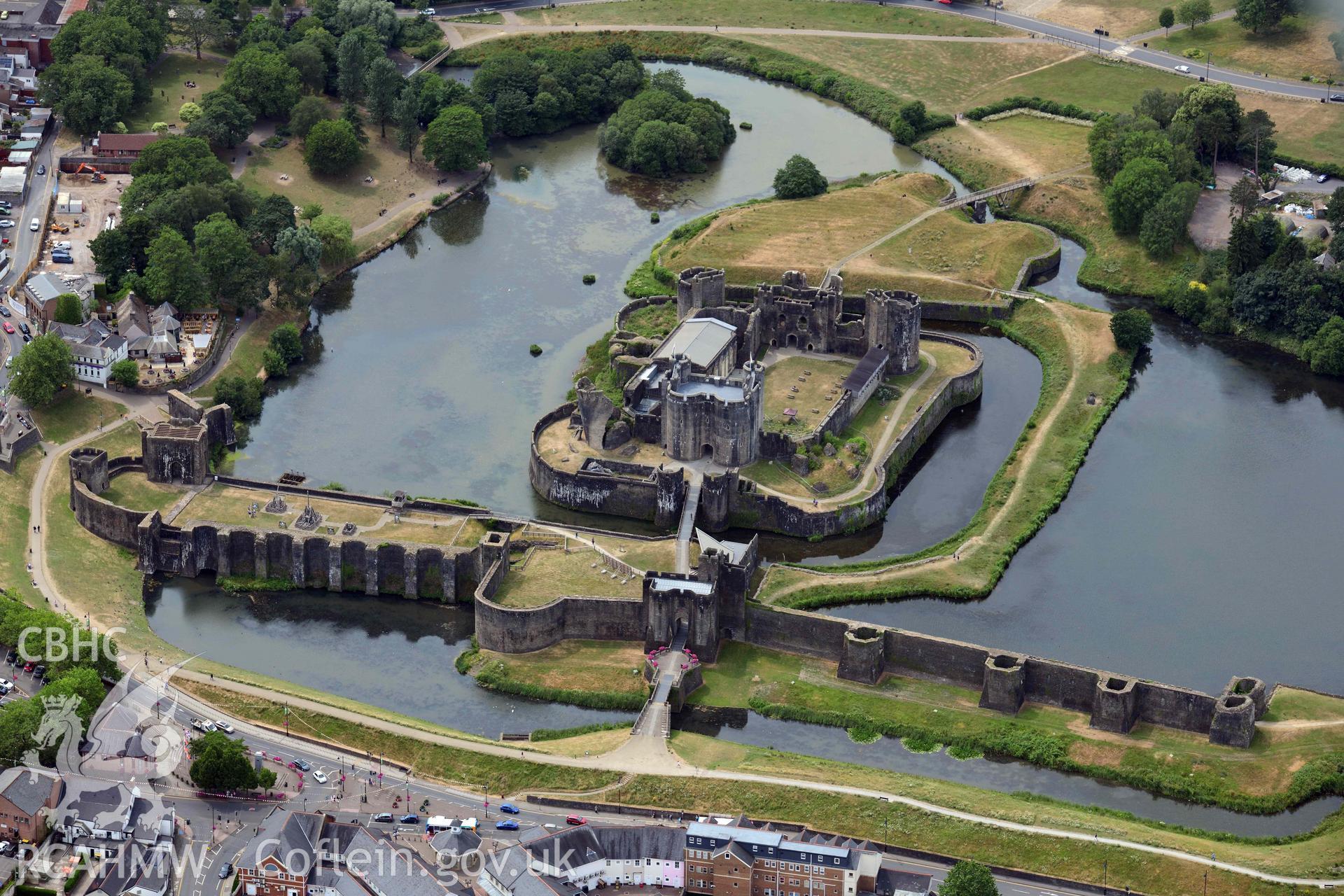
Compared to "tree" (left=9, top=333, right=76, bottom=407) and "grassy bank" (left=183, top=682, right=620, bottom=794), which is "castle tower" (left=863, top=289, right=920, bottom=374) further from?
"tree" (left=9, top=333, right=76, bottom=407)

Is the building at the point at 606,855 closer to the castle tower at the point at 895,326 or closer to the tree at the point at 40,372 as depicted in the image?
the tree at the point at 40,372

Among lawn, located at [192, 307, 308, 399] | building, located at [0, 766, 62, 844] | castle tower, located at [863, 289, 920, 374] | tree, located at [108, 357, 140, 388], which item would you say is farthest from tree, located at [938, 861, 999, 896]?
tree, located at [108, 357, 140, 388]

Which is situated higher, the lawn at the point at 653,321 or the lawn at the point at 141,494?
the lawn at the point at 653,321

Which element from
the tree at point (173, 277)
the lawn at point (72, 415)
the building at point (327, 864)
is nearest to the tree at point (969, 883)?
the building at point (327, 864)

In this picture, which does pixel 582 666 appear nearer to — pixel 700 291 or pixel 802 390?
pixel 802 390

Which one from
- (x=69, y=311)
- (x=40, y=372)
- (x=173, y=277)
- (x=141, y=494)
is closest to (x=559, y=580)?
(x=141, y=494)

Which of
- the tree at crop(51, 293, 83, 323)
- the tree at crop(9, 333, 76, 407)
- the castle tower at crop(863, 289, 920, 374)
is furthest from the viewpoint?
the castle tower at crop(863, 289, 920, 374)
